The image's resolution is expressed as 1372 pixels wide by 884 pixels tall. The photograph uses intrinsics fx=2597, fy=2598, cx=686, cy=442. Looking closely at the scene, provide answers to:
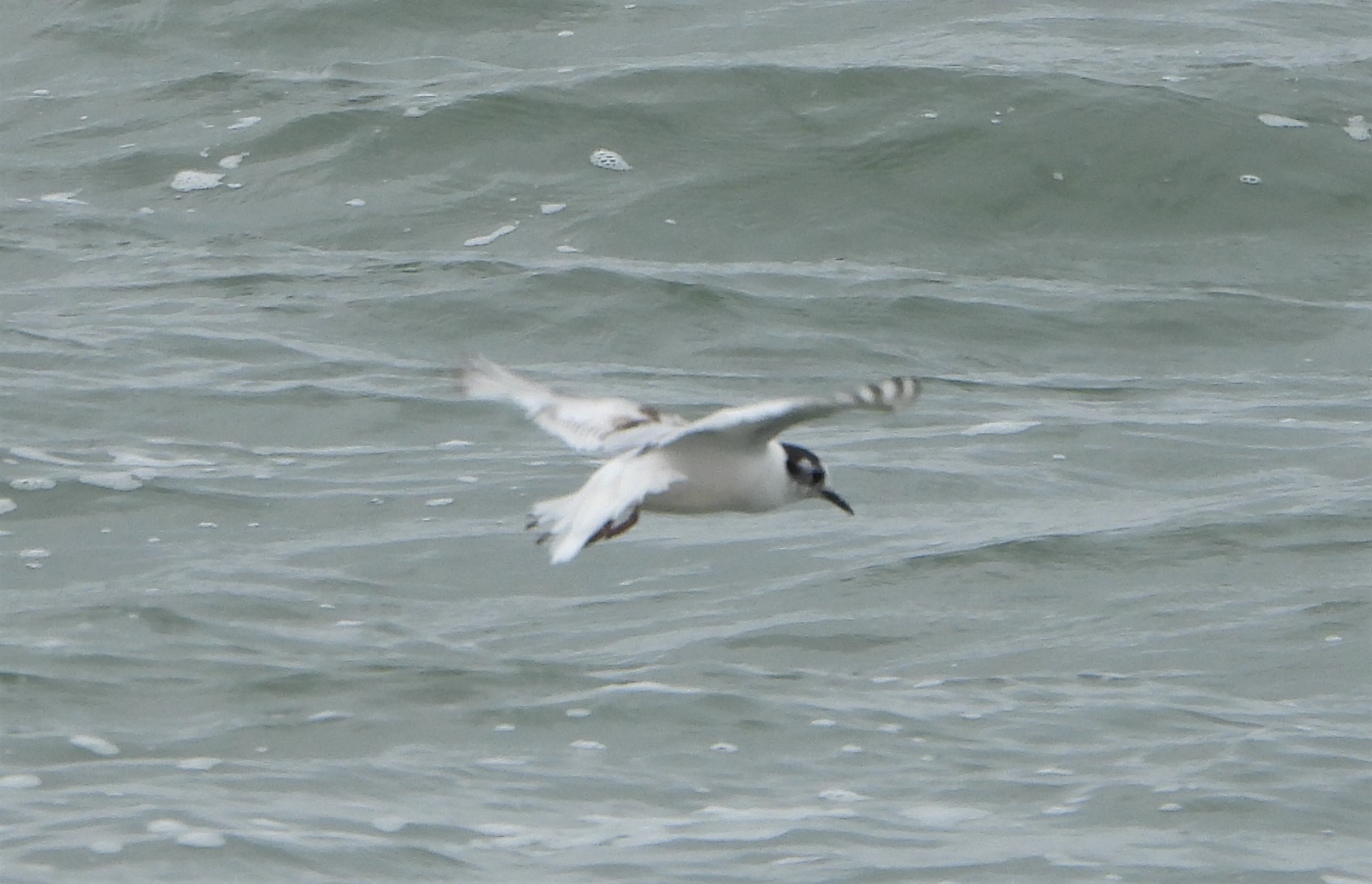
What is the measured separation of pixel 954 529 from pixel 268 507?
3.34 meters

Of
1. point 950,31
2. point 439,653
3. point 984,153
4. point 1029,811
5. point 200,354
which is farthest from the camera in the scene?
point 950,31

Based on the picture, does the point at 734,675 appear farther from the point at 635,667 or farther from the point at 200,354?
the point at 200,354

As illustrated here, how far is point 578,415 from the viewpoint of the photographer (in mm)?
8289

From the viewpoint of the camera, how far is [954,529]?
12.5m

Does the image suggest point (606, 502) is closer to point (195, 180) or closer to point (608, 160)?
point (608, 160)

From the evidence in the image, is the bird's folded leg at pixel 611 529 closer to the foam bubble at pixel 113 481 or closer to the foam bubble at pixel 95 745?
the foam bubble at pixel 95 745

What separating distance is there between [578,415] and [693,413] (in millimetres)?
5420

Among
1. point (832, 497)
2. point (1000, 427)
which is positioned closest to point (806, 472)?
point (832, 497)

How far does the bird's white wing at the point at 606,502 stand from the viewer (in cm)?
711

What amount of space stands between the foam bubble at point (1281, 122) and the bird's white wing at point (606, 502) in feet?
37.4

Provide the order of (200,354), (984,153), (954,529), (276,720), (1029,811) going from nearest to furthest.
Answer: (1029,811), (276,720), (954,529), (200,354), (984,153)

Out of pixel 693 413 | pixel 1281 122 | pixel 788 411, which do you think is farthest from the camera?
pixel 1281 122

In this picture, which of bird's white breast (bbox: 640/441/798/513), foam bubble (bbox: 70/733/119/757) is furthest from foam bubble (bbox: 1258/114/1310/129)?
bird's white breast (bbox: 640/441/798/513)

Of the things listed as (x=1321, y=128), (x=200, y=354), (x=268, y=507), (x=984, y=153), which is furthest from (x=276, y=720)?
(x=1321, y=128)
